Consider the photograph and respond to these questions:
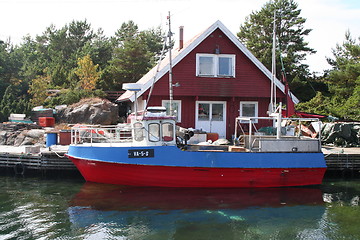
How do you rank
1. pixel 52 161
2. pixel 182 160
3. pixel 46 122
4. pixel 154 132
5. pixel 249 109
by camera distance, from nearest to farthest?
pixel 182 160
pixel 154 132
pixel 52 161
pixel 249 109
pixel 46 122

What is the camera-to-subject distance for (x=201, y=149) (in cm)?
1359

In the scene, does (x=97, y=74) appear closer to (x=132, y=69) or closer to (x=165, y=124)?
(x=132, y=69)

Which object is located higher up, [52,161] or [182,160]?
[182,160]

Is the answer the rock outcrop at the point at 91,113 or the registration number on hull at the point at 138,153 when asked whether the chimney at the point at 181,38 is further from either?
the registration number on hull at the point at 138,153

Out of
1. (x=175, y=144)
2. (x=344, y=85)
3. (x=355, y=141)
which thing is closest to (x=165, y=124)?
(x=175, y=144)

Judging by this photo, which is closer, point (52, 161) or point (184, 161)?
point (184, 161)

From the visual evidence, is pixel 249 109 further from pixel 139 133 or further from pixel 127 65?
pixel 127 65

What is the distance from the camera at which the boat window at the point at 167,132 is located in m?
12.5

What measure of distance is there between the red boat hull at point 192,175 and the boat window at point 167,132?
0.97 meters

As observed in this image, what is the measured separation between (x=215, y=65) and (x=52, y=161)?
8.73 meters

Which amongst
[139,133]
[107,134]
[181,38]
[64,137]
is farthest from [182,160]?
[181,38]

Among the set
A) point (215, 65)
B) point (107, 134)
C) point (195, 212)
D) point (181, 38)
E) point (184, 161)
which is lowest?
point (195, 212)

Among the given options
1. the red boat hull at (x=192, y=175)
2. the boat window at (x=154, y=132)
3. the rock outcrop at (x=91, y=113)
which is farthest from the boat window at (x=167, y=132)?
the rock outcrop at (x=91, y=113)

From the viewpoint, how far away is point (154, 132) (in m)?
12.5
